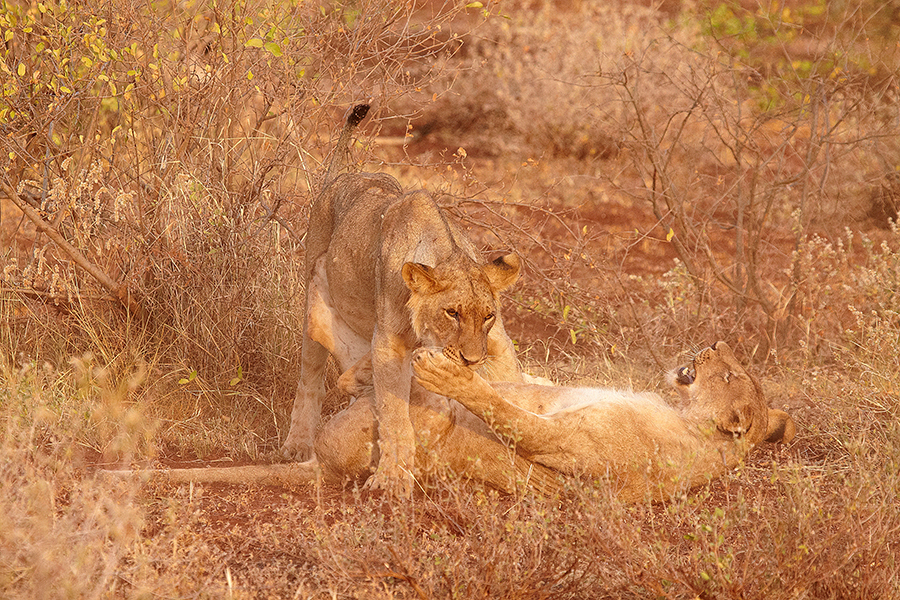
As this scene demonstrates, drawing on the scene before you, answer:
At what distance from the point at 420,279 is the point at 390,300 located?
0.34 m

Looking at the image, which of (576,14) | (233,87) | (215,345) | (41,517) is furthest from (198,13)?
(576,14)

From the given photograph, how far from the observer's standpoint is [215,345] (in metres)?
5.62

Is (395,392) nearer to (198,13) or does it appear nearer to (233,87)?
(233,87)

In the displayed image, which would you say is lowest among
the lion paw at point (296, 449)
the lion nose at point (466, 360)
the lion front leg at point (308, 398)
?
the lion paw at point (296, 449)

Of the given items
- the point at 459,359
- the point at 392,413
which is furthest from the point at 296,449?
the point at 459,359

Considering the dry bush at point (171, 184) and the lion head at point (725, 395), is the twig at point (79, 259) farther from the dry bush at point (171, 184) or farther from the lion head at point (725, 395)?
the lion head at point (725, 395)

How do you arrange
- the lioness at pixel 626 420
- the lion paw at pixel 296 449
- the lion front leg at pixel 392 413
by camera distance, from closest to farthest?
the lioness at pixel 626 420
the lion front leg at pixel 392 413
the lion paw at pixel 296 449

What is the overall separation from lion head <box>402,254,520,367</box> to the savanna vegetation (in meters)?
0.56

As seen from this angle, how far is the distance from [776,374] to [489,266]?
307 cm

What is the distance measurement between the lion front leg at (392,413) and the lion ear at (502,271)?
47 cm

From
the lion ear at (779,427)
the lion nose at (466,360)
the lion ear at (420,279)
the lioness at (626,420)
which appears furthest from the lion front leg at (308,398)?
the lion ear at (779,427)

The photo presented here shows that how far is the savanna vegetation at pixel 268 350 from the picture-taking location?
3.16 metres

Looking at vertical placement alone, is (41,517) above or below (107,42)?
below

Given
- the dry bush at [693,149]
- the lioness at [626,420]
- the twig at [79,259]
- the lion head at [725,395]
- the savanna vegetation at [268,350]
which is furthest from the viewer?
the dry bush at [693,149]
